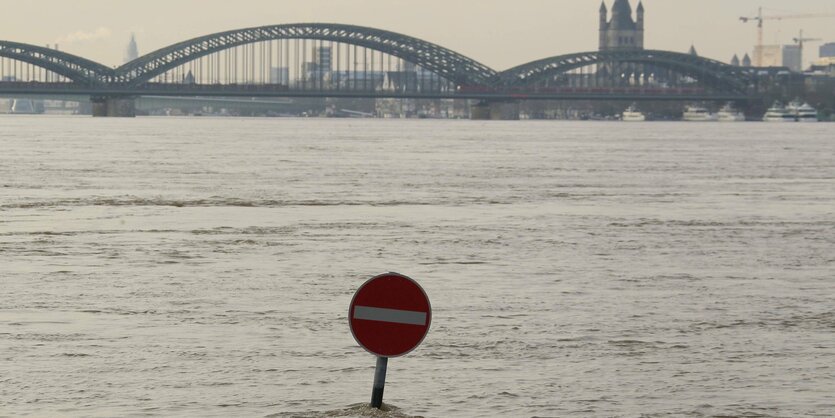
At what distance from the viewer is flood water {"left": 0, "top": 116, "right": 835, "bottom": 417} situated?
13773 millimetres

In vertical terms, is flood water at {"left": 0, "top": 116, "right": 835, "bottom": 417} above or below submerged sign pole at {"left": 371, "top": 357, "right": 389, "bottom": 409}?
below

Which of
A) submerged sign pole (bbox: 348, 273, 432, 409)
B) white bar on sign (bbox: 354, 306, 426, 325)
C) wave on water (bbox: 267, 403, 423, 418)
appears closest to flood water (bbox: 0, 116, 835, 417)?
wave on water (bbox: 267, 403, 423, 418)

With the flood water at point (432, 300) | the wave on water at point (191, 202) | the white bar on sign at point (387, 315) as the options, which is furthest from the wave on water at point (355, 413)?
the wave on water at point (191, 202)

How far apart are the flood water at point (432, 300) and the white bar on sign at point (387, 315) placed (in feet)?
4.69

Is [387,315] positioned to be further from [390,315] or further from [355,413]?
[355,413]

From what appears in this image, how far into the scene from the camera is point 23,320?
57.3 ft

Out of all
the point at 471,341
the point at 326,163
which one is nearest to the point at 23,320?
the point at 471,341

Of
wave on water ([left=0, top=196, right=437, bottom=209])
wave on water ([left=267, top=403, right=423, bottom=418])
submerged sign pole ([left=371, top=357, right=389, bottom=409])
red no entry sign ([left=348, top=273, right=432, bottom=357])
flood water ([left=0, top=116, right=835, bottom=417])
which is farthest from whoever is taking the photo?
wave on water ([left=0, top=196, right=437, bottom=209])

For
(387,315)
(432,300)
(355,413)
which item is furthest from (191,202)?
(387,315)

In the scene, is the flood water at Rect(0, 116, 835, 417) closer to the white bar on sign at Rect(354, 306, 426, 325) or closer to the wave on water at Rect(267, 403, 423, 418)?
the wave on water at Rect(267, 403, 423, 418)

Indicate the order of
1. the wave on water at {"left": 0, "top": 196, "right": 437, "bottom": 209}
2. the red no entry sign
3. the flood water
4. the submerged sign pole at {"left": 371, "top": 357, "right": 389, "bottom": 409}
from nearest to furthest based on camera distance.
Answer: the red no entry sign < the submerged sign pole at {"left": 371, "top": 357, "right": 389, "bottom": 409} < the flood water < the wave on water at {"left": 0, "top": 196, "right": 437, "bottom": 209}

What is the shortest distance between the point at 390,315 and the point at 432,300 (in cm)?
826

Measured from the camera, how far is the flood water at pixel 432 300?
45.2 feet

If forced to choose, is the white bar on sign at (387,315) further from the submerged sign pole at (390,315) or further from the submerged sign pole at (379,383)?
the submerged sign pole at (379,383)
